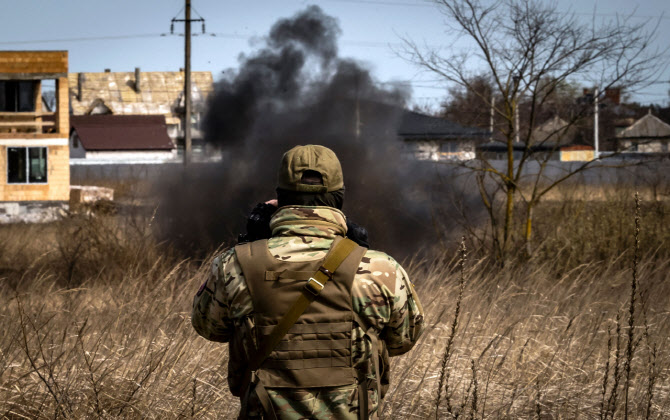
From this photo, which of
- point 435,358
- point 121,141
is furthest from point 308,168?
point 121,141

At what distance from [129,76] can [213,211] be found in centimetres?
5419

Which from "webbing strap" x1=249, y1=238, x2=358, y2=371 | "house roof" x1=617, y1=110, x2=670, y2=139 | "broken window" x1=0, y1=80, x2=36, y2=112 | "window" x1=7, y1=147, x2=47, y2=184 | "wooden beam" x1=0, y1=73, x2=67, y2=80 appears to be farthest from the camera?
"house roof" x1=617, y1=110, x2=670, y2=139

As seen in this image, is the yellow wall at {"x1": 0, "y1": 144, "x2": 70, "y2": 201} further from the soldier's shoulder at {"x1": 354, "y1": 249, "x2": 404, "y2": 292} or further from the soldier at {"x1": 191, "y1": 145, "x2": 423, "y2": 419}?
the soldier's shoulder at {"x1": 354, "y1": 249, "x2": 404, "y2": 292}

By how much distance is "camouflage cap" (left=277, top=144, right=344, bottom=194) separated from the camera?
99.2 inches

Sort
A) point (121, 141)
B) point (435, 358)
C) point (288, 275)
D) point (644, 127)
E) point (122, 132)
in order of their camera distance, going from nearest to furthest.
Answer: point (288, 275), point (435, 358), point (121, 141), point (122, 132), point (644, 127)

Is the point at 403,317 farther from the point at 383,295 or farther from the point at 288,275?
the point at 288,275

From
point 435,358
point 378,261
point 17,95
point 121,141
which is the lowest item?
point 435,358

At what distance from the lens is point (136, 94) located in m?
62.3

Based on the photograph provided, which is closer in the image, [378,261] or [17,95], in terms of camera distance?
[378,261]

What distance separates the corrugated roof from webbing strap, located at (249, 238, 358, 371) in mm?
58606

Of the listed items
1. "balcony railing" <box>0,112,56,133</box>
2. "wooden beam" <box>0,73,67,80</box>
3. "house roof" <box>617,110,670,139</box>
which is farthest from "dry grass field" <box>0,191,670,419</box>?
"house roof" <box>617,110,670,139</box>

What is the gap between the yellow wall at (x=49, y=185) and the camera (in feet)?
67.4

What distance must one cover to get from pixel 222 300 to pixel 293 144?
37.9ft

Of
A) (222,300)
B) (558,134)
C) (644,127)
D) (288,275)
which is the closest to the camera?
(288,275)
